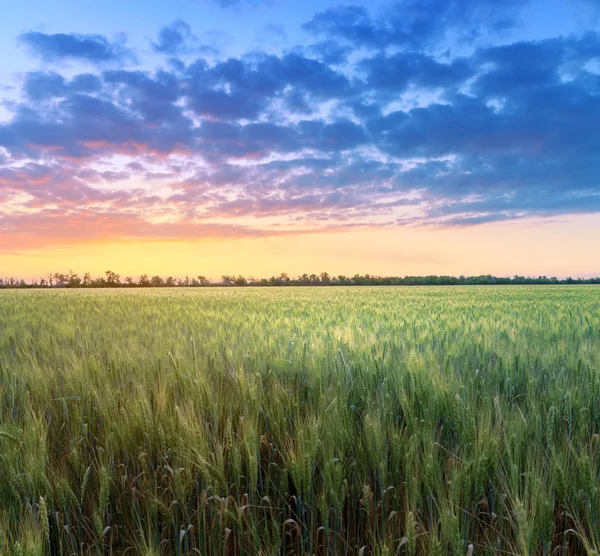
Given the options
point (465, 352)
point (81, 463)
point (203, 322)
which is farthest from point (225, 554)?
point (203, 322)

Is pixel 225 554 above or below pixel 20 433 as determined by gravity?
below

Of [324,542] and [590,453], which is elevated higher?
[590,453]

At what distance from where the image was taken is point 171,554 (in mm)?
1867

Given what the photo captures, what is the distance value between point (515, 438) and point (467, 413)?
0.73ft

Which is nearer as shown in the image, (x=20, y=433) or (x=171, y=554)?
(x=171, y=554)

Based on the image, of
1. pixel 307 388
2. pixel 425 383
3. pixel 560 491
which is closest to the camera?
pixel 560 491

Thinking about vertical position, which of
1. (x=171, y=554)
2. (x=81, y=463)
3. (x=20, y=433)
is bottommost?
(x=171, y=554)

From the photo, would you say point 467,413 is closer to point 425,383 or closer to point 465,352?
point 425,383


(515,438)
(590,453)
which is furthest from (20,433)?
(590,453)

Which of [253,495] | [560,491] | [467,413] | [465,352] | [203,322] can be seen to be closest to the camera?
[560,491]

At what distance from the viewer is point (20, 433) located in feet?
7.66

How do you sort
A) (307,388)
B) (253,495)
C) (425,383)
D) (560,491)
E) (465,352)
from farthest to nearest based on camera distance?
(465,352) < (307,388) < (425,383) < (253,495) < (560,491)

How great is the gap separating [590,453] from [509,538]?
682 mm

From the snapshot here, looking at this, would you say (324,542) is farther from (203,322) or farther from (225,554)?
(203,322)
